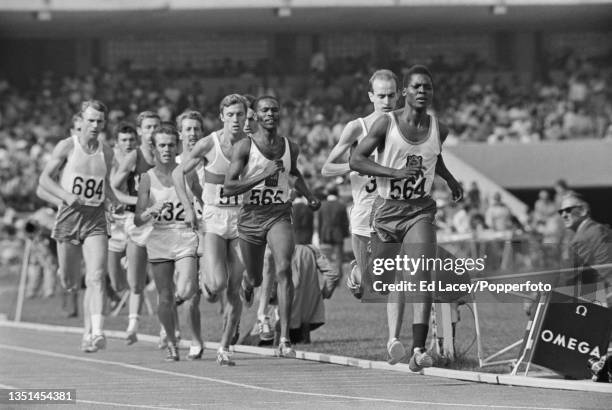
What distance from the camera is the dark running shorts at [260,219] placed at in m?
13.6

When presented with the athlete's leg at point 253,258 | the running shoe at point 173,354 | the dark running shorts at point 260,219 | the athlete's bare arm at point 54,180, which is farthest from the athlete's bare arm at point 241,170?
the running shoe at point 173,354

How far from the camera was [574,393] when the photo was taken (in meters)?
11.2

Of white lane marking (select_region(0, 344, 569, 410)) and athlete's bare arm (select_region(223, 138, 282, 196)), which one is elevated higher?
athlete's bare arm (select_region(223, 138, 282, 196))

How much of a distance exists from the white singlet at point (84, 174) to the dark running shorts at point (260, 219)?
6.29ft

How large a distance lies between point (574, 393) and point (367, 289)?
2.44 meters

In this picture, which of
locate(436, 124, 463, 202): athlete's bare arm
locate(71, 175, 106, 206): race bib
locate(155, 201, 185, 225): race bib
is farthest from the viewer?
locate(71, 175, 106, 206): race bib

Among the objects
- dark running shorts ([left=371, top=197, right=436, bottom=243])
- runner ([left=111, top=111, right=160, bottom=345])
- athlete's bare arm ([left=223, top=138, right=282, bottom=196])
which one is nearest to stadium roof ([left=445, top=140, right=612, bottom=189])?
runner ([left=111, top=111, right=160, bottom=345])

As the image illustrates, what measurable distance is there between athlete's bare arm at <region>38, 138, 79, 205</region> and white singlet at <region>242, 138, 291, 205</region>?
76.3 inches

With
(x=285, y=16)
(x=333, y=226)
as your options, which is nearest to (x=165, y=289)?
(x=333, y=226)

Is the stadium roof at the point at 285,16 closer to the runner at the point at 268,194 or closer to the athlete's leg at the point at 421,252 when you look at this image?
the runner at the point at 268,194

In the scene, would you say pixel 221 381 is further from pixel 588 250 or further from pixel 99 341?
pixel 588 250

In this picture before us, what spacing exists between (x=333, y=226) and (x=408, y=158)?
538 inches

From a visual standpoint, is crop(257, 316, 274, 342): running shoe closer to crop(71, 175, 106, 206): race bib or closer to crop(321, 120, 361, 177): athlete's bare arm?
crop(71, 175, 106, 206): race bib

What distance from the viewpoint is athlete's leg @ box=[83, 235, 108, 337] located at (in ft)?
47.5
